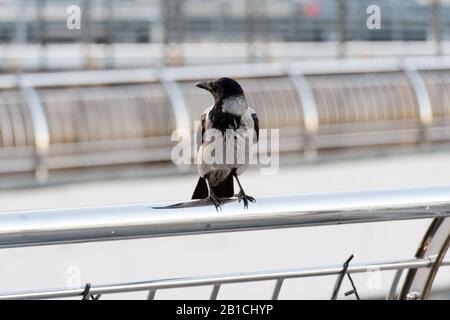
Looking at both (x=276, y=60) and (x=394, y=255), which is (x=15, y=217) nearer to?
(x=394, y=255)

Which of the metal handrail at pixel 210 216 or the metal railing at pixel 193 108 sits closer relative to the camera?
the metal handrail at pixel 210 216

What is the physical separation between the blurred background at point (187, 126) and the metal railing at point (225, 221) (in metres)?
1.99

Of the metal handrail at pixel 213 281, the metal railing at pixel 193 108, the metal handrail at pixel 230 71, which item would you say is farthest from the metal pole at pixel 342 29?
the metal handrail at pixel 213 281

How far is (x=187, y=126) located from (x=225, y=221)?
13.5 feet

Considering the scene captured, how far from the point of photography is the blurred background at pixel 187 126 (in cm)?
438

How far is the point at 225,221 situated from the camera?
3.99ft

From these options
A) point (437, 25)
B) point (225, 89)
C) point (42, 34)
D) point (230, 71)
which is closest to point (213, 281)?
point (225, 89)

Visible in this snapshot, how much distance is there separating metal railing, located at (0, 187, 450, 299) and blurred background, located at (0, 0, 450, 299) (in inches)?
78.2

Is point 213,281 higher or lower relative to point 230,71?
higher

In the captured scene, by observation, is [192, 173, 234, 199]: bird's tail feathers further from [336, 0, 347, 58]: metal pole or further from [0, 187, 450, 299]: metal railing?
[336, 0, 347, 58]: metal pole

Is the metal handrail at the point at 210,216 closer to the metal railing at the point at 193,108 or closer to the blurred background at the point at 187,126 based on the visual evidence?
the blurred background at the point at 187,126

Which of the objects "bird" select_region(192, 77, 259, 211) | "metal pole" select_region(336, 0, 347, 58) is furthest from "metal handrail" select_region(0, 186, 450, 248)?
"metal pole" select_region(336, 0, 347, 58)

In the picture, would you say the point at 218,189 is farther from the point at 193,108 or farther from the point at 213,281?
the point at 193,108

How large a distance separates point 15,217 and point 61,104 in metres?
4.32
